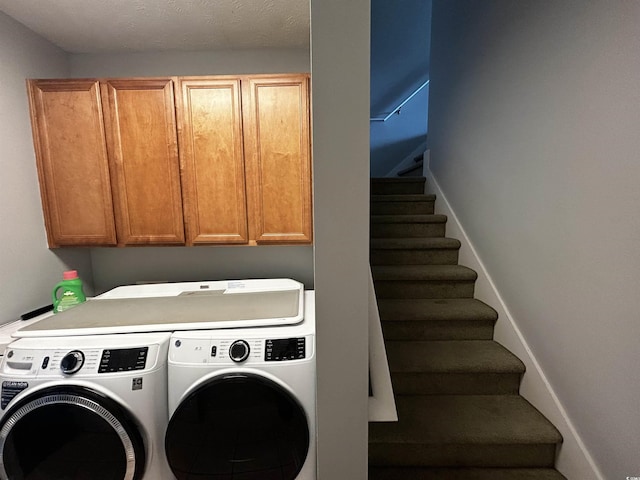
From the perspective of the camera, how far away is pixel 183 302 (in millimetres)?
1545

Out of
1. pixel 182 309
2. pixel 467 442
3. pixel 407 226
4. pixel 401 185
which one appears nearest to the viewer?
pixel 467 442

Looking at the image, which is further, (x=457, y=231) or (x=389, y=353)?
(x=457, y=231)

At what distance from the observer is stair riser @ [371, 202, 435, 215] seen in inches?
103

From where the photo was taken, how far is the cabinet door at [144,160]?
5.04 ft

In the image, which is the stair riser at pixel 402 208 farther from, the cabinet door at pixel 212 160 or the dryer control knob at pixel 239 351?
the dryer control knob at pixel 239 351

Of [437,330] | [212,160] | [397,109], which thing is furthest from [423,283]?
[397,109]

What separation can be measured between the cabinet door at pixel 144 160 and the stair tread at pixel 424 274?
1.29 meters

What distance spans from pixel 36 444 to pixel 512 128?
270cm

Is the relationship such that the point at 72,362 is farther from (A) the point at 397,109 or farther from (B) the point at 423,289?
(A) the point at 397,109

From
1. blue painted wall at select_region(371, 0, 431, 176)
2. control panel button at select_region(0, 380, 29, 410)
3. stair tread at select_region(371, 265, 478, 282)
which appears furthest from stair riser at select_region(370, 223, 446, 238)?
control panel button at select_region(0, 380, 29, 410)

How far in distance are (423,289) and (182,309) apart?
1501 millimetres

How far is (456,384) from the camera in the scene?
1529mm

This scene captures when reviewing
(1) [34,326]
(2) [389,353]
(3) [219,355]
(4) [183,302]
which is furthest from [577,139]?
(1) [34,326]

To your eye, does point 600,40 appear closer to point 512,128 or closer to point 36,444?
point 512,128
